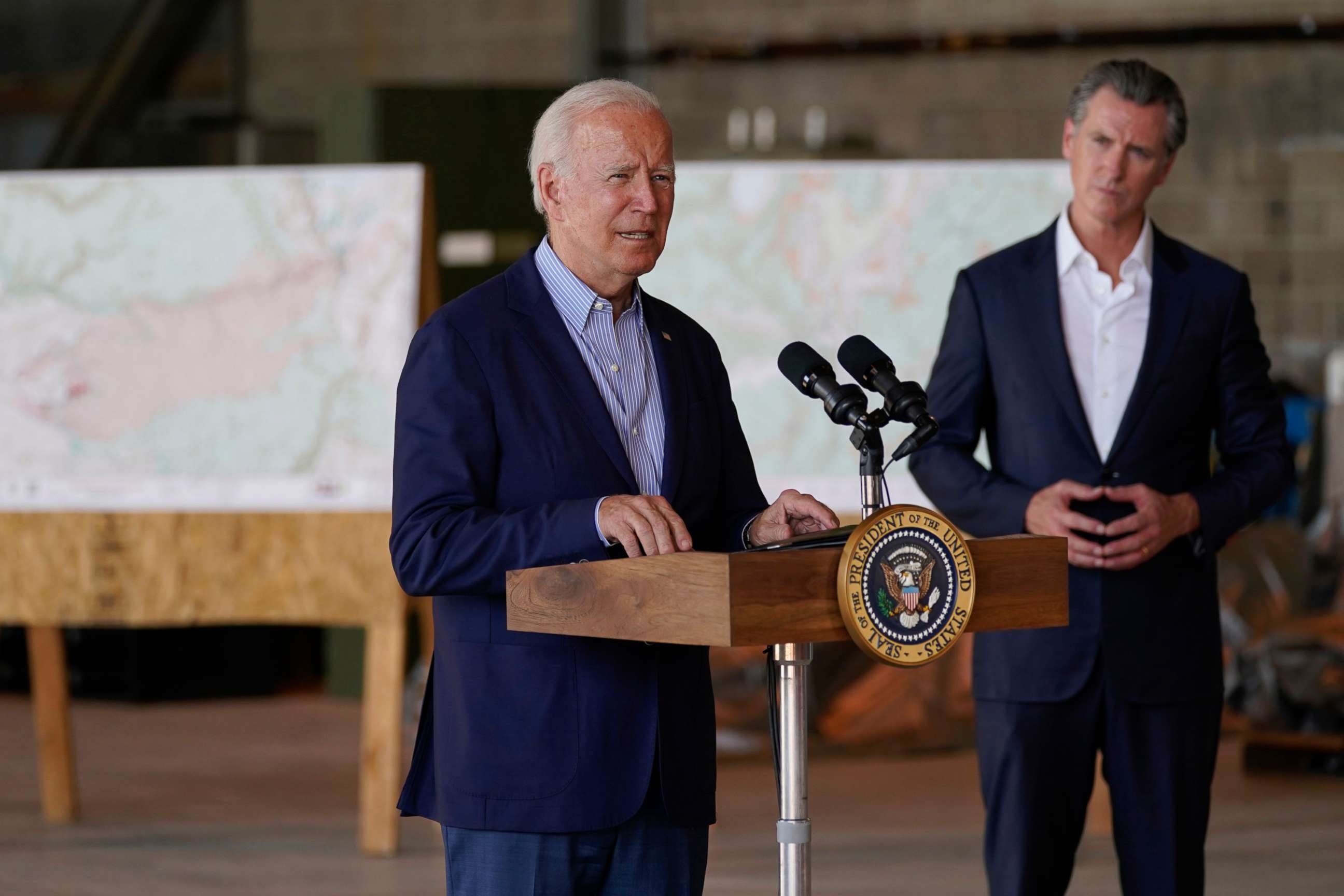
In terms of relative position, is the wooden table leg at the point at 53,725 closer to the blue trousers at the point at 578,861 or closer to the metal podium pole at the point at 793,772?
the blue trousers at the point at 578,861

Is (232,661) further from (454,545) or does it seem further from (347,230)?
(454,545)

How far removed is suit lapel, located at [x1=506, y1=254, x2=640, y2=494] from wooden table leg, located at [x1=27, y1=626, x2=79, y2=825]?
10.6 ft

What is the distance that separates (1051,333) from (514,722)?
122 centimetres

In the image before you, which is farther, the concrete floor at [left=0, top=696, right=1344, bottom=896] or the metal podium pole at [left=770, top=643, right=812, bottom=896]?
the concrete floor at [left=0, top=696, right=1344, bottom=896]

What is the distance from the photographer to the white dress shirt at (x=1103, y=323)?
9.52 feet

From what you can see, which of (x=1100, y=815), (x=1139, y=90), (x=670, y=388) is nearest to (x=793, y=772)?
(x=670, y=388)

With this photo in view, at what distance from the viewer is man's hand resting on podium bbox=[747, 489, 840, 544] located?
2084 millimetres

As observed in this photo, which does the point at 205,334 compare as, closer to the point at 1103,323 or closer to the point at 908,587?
the point at 1103,323

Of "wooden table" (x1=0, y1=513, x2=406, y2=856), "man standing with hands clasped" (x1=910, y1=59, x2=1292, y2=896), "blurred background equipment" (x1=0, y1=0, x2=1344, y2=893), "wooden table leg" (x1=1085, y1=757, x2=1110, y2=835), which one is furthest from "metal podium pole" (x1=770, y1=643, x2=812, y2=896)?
"wooden table leg" (x1=1085, y1=757, x2=1110, y2=835)

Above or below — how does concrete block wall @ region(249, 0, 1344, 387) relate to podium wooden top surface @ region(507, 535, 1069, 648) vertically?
above

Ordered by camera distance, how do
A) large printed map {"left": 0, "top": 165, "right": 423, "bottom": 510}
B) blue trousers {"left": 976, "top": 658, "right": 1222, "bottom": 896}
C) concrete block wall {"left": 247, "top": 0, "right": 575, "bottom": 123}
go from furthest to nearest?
concrete block wall {"left": 247, "top": 0, "right": 575, "bottom": 123} → large printed map {"left": 0, "top": 165, "right": 423, "bottom": 510} → blue trousers {"left": 976, "top": 658, "right": 1222, "bottom": 896}

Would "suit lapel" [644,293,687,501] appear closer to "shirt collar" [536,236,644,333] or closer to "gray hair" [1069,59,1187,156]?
"shirt collar" [536,236,644,333]

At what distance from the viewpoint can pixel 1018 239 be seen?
4.73m

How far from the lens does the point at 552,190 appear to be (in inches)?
85.0
